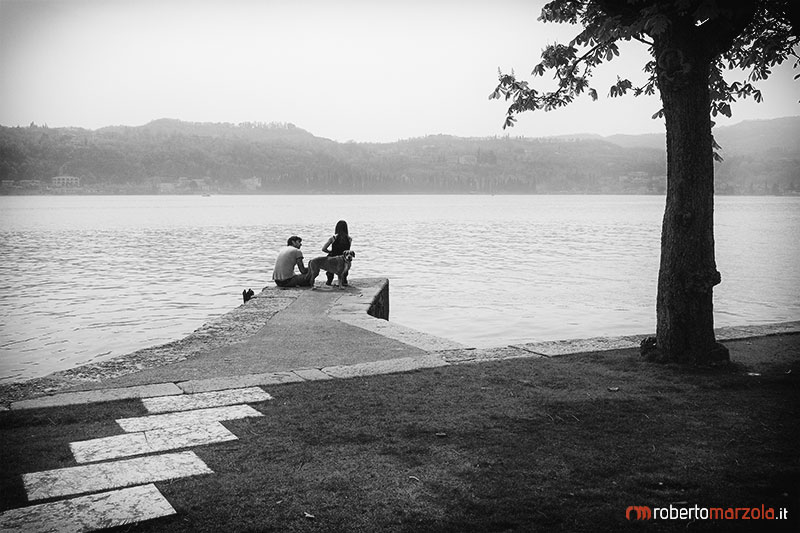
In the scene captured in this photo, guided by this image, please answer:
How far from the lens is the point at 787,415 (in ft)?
20.6

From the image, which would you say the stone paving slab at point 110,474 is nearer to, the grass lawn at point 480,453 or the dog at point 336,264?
the grass lawn at point 480,453

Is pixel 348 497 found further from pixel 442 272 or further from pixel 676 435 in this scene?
pixel 442 272

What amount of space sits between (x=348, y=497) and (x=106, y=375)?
4.70 metres

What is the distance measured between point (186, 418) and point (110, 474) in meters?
1.31

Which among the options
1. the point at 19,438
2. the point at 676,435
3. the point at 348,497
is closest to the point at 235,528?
the point at 348,497

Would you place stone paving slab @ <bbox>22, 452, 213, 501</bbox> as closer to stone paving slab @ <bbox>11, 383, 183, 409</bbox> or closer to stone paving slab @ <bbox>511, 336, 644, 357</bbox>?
stone paving slab @ <bbox>11, 383, 183, 409</bbox>

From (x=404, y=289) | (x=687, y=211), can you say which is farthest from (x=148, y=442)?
(x=404, y=289)

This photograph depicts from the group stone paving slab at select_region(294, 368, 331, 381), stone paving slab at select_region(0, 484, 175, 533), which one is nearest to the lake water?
stone paving slab at select_region(294, 368, 331, 381)

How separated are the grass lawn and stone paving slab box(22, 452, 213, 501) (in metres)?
0.12

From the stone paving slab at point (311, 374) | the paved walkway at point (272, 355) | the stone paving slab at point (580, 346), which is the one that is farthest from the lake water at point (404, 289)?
the stone paving slab at point (311, 374)

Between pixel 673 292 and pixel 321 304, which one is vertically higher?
pixel 673 292

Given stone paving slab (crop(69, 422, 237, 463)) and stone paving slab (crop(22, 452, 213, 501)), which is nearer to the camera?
stone paving slab (crop(22, 452, 213, 501))

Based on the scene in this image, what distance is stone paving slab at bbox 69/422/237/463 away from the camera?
5.22 metres

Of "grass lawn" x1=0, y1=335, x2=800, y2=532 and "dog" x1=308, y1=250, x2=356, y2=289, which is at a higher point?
"dog" x1=308, y1=250, x2=356, y2=289
